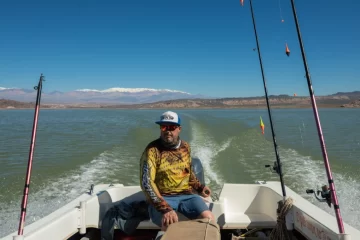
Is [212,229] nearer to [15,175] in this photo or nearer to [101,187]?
[101,187]

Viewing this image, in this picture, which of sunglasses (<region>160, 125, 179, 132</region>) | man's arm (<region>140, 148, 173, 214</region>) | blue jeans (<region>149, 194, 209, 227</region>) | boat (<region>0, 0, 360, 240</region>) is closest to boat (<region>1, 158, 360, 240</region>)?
boat (<region>0, 0, 360, 240</region>)

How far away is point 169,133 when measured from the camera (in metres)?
3.35

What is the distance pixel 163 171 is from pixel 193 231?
0.84 metres

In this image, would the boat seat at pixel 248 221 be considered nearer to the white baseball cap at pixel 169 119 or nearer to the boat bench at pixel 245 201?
the boat bench at pixel 245 201

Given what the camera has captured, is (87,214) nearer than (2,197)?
Yes

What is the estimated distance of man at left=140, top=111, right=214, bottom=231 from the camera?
3189 millimetres

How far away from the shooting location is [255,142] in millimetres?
17406

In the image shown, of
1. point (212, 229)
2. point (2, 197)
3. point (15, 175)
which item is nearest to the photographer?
point (212, 229)

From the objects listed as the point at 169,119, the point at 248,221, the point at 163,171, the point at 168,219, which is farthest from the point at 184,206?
the point at 248,221

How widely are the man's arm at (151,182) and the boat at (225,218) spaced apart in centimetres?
35

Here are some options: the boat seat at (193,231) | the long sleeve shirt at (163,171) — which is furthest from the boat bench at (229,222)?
the boat seat at (193,231)

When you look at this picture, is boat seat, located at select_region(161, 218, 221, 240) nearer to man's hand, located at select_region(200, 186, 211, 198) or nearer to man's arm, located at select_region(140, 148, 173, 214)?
man's arm, located at select_region(140, 148, 173, 214)

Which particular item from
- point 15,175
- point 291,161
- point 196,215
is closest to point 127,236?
point 196,215

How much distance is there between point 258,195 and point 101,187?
241cm
